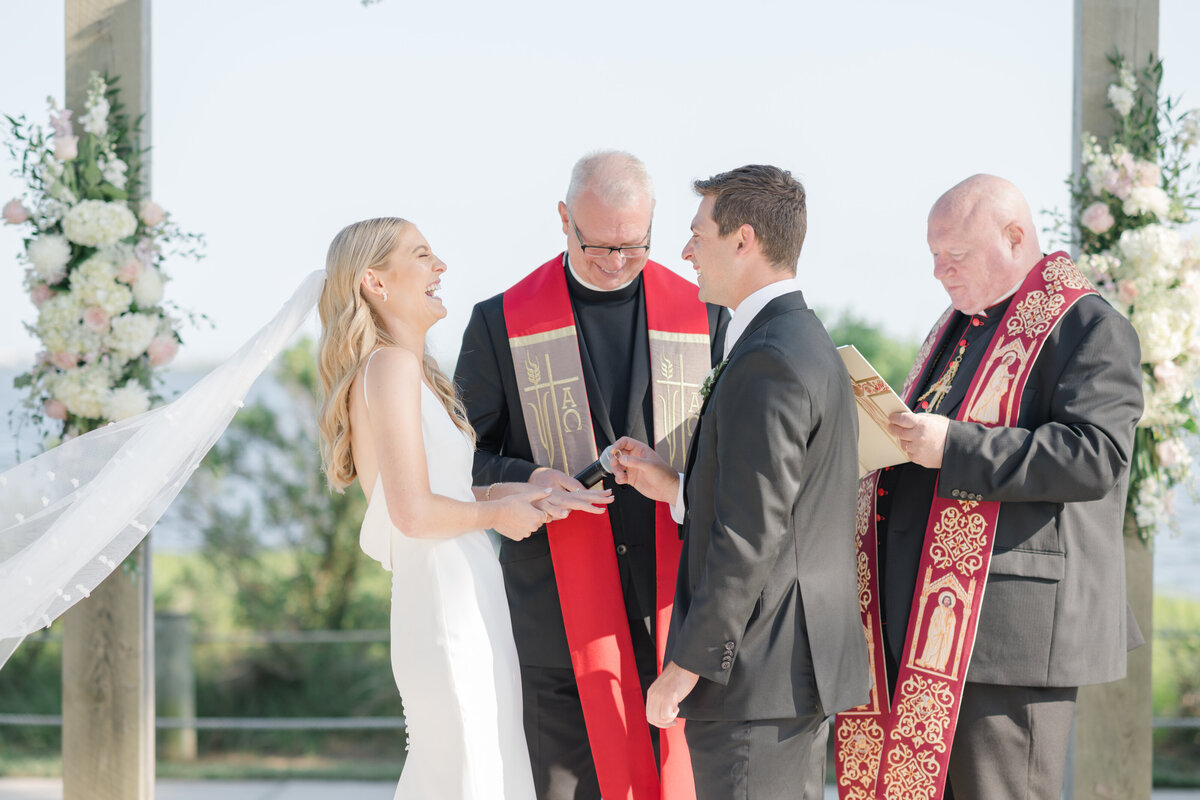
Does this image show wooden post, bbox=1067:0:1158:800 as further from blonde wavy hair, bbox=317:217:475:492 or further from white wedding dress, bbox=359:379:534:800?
blonde wavy hair, bbox=317:217:475:492

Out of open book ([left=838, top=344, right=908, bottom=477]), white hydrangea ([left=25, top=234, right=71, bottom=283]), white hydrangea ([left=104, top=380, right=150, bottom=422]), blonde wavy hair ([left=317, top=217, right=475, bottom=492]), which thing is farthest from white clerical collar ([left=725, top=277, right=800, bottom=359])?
white hydrangea ([left=25, top=234, right=71, bottom=283])

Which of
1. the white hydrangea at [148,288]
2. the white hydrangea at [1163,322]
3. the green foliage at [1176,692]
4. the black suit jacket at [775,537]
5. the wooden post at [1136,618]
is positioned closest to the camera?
the black suit jacket at [775,537]

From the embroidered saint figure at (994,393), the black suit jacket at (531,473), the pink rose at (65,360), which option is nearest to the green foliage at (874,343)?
the black suit jacket at (531,473)

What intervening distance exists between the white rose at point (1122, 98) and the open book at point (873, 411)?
1.73m

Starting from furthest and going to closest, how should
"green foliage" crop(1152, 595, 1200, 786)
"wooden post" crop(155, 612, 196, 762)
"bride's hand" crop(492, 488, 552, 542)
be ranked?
"wooden post" crop(155, 612, 196, 762) → "green foliage" crop(1152, 595, 1200, 786) → "bride's hand" crop(492, 488, 552, 542)

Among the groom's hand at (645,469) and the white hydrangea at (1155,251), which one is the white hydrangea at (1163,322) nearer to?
the white hydrangea at (1155,251)

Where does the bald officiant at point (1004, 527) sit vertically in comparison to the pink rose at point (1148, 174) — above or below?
below

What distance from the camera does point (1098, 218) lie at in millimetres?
3514

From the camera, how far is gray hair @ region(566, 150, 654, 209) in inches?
111

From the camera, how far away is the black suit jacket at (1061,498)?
93.6 inches

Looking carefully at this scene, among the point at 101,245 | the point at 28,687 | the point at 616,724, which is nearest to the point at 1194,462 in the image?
the point at 616,724

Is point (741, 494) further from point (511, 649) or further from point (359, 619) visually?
point (359, 619)

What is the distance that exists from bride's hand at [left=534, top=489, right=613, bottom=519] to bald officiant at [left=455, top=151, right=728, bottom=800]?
164 mm

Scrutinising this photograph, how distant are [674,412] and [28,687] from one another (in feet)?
13.9
